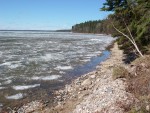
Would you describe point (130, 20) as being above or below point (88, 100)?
above

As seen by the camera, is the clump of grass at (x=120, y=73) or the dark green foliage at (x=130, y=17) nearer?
the clump of grass at (x=120, y=73)

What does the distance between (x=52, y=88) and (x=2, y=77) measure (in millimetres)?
5526

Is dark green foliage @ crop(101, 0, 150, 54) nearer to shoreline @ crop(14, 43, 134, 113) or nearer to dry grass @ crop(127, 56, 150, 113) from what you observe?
shoreline @ crop(14, 43, 134, 113)

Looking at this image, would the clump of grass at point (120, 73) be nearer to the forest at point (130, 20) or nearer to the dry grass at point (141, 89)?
the dry grass at point (141, 89)

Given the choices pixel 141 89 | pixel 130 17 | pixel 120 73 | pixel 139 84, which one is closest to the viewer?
pixel 141 89

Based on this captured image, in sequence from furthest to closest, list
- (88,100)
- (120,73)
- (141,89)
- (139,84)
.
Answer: (120,73)
(88,100)
(139,84)
(141,89)

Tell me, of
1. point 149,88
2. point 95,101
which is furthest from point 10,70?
point 149,88

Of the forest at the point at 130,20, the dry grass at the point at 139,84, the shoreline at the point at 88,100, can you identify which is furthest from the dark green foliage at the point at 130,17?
the dry grass at the point at 139,84

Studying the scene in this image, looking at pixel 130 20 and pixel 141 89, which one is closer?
pixel 141 89

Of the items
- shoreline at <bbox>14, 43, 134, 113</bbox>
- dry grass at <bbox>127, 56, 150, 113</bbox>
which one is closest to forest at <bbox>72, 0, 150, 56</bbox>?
shoreline at <bbox>14, 43, 134, 113</bbox>

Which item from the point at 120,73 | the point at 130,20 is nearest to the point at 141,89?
the point at 120,73

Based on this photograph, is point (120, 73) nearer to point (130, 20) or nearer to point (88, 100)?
point (88, 100)

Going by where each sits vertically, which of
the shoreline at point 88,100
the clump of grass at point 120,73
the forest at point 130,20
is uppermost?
the forest at point 130,20

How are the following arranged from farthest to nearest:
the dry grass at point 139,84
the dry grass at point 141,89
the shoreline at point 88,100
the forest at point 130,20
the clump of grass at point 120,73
Answer: the forest at point 130,20 < the clump of grass at point 120,73 < the shoreline at point 88,100 < the dry grass at point 139,84 < the dry grass at point 141,89
